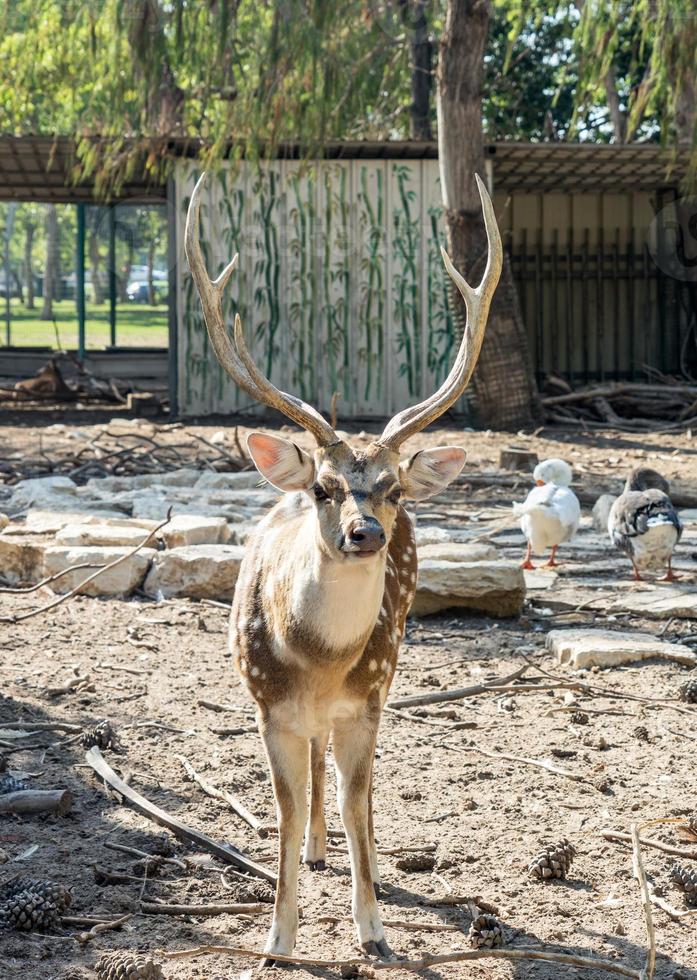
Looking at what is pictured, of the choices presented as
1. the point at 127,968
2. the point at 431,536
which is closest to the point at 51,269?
the point at 431,536

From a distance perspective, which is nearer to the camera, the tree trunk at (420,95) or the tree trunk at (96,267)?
the tree trunk at (420,95)

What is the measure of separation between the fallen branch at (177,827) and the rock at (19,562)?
2.89 meters

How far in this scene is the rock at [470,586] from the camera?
22.8 ft

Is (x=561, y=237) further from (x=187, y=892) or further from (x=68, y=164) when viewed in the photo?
(x=187, y=892)

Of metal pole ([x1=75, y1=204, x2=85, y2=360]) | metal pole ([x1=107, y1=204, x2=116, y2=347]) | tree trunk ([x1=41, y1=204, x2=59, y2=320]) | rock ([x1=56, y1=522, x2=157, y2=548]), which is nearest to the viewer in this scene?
rock ([x1=56, y1=522, x2=157, y2=548])

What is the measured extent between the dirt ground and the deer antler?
4.76ft

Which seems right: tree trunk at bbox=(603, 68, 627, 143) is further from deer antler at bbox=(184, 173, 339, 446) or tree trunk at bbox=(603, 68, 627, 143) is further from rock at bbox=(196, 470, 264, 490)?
deer antler at bbox=(184, 173, 339, 446)

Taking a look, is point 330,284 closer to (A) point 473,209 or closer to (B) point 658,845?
(A) point 473,209

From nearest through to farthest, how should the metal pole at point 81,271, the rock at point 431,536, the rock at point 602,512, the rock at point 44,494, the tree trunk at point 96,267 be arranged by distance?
1. the rock at point 431,536
2. the rock at point 602,512
3. the rock at point 44,494
4. the metal pole at point 81,271
5. the tree trunk at point 96,267

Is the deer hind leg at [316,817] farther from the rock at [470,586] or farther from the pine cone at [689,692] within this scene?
the rock at [470,586]

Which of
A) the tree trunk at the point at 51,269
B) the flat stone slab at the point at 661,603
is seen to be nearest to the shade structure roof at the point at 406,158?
the flat stone slab at the point at 661,603

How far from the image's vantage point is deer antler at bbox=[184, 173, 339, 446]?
3723 millimetres

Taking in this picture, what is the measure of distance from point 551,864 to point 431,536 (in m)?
4.20

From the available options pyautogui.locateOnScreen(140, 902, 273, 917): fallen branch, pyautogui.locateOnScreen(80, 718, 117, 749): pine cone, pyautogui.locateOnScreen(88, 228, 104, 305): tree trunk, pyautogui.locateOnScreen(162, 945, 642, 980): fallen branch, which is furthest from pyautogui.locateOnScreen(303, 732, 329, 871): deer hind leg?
pyautogui.locateOnScreen(88, 228, 104, 305): tree trunk
